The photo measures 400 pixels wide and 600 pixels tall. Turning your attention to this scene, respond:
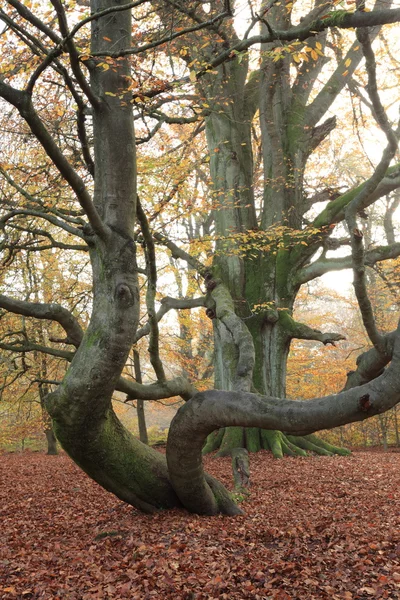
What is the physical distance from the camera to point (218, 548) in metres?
4.11

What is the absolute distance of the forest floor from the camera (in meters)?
3.39

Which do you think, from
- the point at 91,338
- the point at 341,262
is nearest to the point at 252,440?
the point at 341,262

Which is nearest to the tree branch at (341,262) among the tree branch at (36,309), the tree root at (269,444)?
the tree root at (269,444)

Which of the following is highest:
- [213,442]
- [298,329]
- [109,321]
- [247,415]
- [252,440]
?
[298,329]

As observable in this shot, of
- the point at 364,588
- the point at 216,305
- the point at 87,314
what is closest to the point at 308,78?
the point at 216,305

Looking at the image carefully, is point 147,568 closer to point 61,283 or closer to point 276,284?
point 276,284

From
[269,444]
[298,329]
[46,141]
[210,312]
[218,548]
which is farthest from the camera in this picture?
[269,444]

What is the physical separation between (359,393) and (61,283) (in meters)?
12.5

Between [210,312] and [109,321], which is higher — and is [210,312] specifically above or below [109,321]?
above

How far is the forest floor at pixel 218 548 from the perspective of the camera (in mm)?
Result: 3389

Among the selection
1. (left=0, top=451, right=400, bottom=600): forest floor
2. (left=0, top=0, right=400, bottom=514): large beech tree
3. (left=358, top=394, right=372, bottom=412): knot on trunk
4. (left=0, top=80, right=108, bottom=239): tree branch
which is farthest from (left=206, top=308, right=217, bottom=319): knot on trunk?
(left=358, top=394, right=372, bottom=412): knot on trunk

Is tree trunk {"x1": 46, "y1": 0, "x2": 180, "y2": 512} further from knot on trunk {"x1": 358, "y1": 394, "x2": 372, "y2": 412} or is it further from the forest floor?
knot on trunk {"x1": 358, "y1": 394, "x2": 372, "y2": 412}

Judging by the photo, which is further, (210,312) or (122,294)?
(210,312)

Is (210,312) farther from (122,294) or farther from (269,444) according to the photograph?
(122,294)
